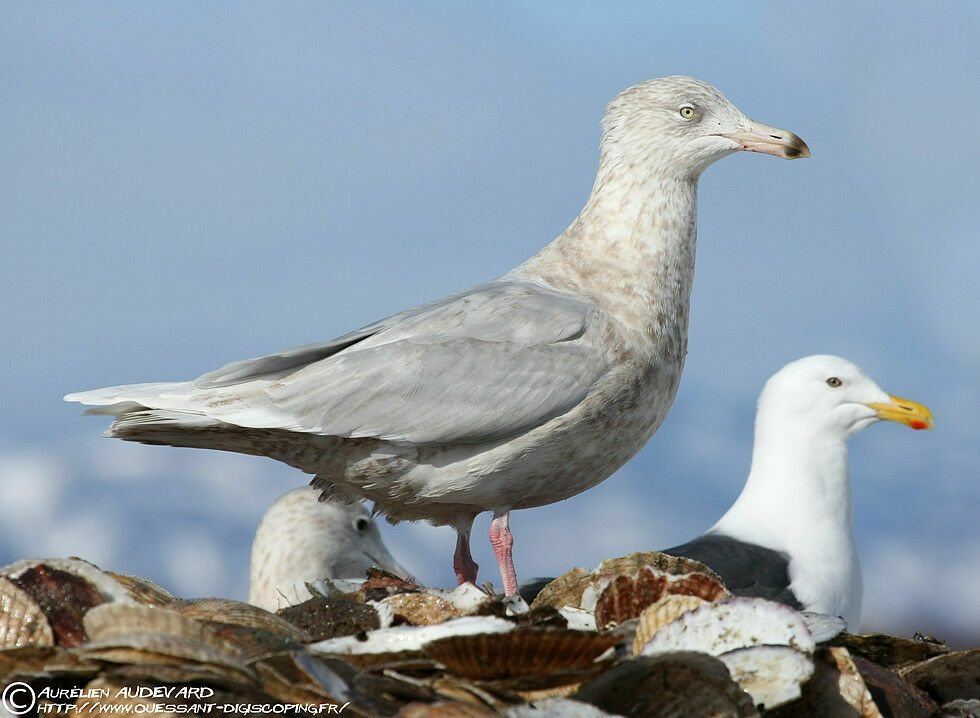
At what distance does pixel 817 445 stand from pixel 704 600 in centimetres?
467

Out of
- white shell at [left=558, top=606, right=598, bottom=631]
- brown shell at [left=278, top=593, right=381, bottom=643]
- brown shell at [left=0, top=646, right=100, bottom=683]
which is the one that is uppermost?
brown shell at [left=0, top=646, right=100, bottom=683]

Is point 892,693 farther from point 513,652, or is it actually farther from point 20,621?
point 20,621

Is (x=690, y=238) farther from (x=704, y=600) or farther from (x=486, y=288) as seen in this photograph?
(x=704, y=600)

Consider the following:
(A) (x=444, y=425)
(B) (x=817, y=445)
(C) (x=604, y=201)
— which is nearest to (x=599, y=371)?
(A) (x=444, y=425)

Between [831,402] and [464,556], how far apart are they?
338 cm

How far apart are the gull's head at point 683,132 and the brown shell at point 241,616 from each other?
11.2ft

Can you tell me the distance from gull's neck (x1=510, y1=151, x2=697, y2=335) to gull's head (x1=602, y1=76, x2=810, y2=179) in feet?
0.21

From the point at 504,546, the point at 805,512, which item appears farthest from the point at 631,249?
the point at 805,512

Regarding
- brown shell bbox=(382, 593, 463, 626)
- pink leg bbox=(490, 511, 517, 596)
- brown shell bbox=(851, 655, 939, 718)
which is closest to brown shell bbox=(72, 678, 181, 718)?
brown shell bbox=(382, 593, 463, 626)

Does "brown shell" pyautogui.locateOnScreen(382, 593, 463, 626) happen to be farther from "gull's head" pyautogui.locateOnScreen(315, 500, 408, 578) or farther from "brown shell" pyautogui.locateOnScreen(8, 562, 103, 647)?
"gull's head" pyautogui.locateOnScreen(315, 500, 408, 578)

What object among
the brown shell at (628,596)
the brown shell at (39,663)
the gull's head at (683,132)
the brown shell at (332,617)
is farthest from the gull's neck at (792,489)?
the brown shell at (39,663)

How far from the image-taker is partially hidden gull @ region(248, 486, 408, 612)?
674cm

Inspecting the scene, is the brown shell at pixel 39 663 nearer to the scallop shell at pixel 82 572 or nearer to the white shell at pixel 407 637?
the scallop shell at pixel 82 572

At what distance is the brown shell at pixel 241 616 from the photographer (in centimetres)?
336
